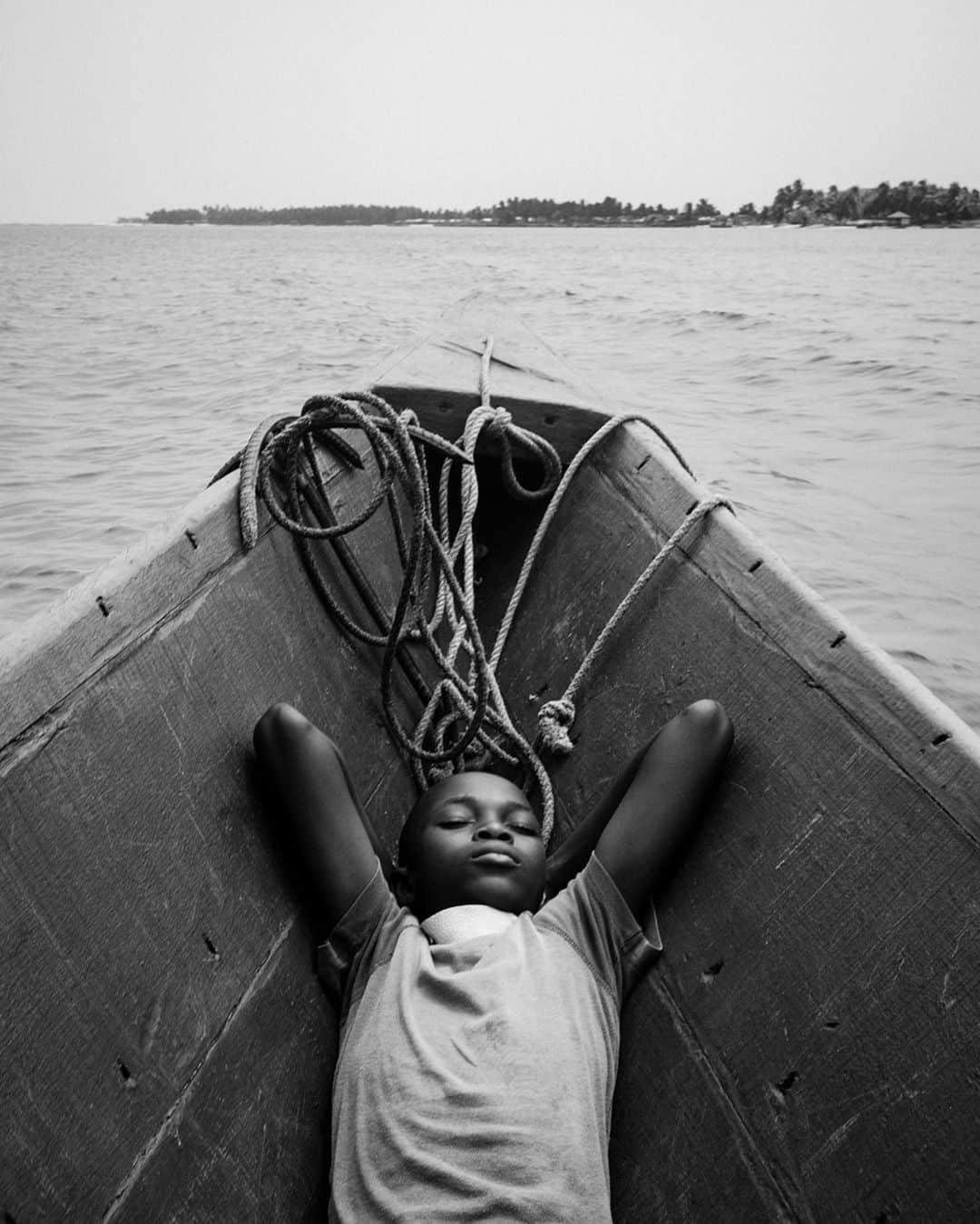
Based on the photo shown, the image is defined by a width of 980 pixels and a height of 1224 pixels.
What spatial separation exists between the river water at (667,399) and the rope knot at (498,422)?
1.12ft

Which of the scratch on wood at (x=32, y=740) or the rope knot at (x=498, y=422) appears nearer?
the scratch on wood at (x=32, y=740)

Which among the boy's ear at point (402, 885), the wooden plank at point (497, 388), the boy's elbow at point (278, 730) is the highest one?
the wooden plank at point (497, 388)

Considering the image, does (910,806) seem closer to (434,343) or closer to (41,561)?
(434,343)

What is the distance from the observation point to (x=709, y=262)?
2764cm

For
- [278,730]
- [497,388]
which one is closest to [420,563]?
[278,730]

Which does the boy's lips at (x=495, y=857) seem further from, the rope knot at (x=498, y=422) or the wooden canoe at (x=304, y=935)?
the rope knot at (x=498, y=422)

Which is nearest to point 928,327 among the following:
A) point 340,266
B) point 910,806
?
point 910,806

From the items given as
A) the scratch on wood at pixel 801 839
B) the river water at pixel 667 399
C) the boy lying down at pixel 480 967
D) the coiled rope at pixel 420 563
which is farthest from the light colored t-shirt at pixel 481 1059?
the river water at pixel 667 399

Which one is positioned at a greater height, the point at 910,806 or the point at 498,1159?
the point at 910,806

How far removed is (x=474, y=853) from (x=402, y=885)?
0.15m

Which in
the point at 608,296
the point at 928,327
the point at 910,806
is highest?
the point at 910,806

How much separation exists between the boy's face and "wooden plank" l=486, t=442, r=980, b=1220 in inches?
8.5

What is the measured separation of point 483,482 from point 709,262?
2749cm

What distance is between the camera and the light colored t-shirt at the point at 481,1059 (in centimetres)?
103
